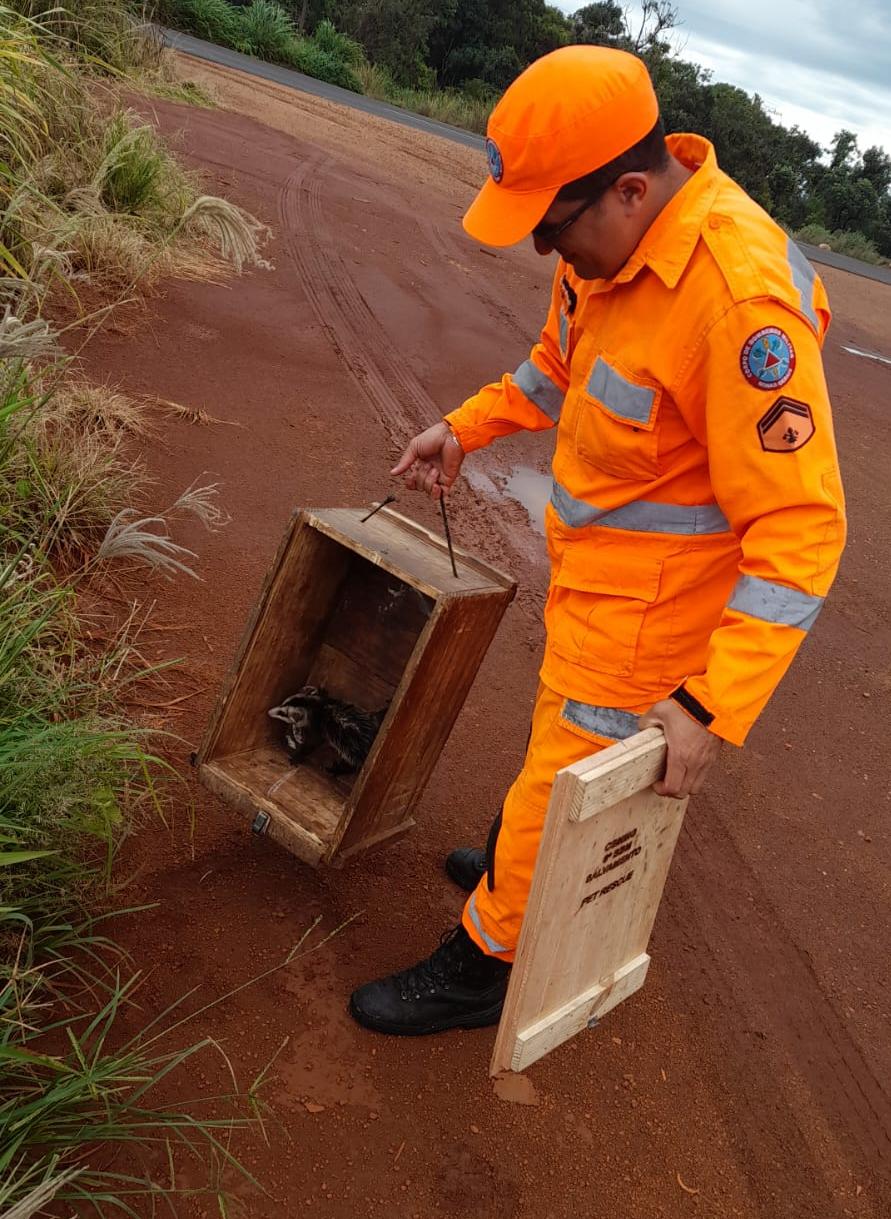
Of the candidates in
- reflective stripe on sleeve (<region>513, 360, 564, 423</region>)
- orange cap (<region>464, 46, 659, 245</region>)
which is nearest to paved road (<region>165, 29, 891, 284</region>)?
reflective stripe on sleeve (<region>513, 360, 564, 423</region>)

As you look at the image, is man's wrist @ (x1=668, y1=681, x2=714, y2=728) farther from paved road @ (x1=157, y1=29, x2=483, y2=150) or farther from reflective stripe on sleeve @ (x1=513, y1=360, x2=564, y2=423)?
paved road @ (x1=157, y1=29, x2=483, y2=150)

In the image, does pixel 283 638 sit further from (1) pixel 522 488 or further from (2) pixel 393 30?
(2) pixel 393 30

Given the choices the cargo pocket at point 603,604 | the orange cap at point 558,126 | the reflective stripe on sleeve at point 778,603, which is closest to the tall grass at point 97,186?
the orange cap at point 558,126

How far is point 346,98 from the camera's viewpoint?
74.1ft

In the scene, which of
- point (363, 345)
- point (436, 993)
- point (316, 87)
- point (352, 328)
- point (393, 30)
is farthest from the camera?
point (393, 30)

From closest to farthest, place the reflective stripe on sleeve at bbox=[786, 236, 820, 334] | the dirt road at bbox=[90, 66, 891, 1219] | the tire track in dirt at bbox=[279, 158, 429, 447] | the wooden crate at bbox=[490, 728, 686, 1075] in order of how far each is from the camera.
Result: the wooden crate at bbox=[490, 728, 686, 1075] → the reflective stripe on sleeve at bbox=[786, 236, 820, 334] → the dirt road at bbox=[90, 66, 891, 1219] → the tire track in dirt at bbox=[279, 158, 429, 447]

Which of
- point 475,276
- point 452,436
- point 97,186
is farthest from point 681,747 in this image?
point 475,276

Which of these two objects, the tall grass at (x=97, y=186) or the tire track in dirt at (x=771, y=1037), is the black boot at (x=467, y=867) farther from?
the tall grass at (x=97, y=186)

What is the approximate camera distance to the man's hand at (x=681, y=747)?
2.14 m

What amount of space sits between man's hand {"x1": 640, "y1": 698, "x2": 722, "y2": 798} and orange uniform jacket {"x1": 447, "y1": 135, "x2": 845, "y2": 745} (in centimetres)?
5

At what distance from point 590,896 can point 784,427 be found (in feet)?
3.37

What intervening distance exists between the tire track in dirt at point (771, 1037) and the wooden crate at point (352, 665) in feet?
3.61

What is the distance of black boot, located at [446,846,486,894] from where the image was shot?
136 inches

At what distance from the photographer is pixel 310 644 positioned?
143 inches
